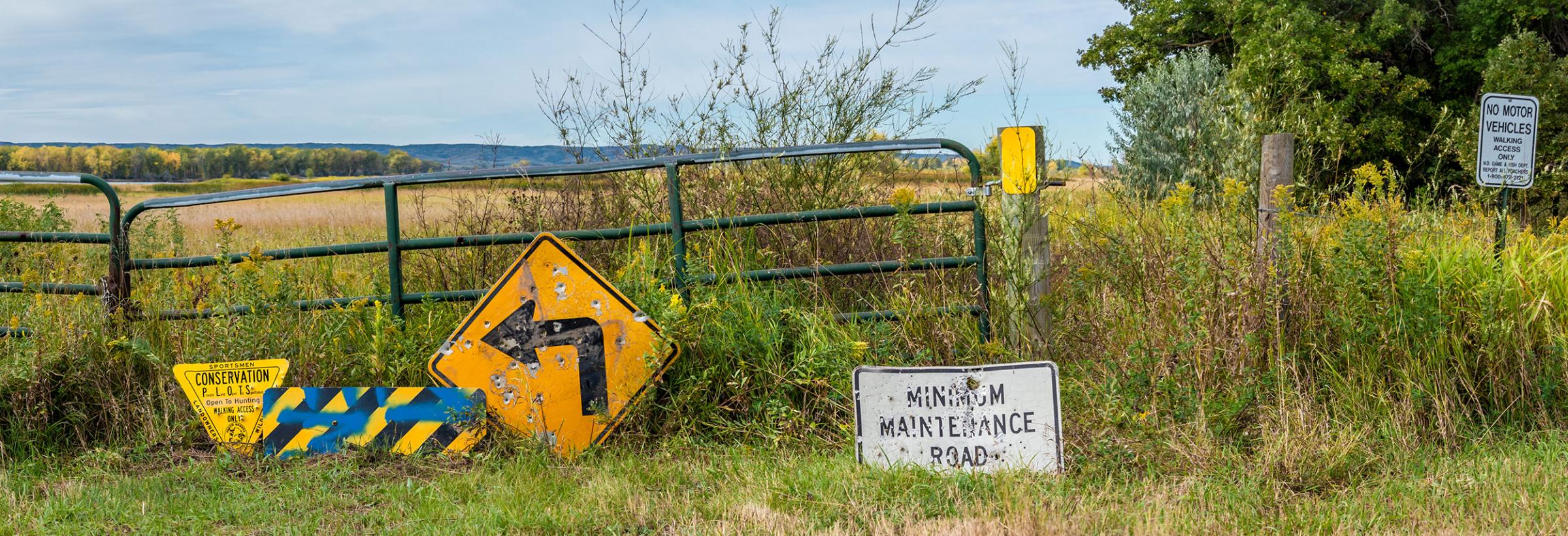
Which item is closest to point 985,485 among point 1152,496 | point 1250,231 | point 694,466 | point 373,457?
point 1152,496

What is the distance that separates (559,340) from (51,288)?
3269 millimetres

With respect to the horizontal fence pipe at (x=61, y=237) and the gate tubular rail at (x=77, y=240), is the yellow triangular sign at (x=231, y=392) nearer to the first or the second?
→ the gate tubular rail at (x=77, y=240)

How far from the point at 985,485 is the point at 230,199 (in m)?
4.57

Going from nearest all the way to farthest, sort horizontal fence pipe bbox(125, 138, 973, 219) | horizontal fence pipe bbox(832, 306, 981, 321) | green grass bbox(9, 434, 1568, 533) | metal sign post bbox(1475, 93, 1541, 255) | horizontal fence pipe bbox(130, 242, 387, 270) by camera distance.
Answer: green grass bbox(9, 434, 1568, 533)
horizontal fence pipe bbox(832, 306, 981, 321)
horizontal fence pipe bbox(125, 138, 973, 219)
horizontal fence pipe bbox(130, 242, 387, 270)
metal sign post bbox(1475, 93, 1541, 255)

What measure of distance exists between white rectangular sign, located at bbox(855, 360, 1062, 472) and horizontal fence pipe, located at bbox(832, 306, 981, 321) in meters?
0.71

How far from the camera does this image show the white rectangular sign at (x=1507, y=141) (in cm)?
752

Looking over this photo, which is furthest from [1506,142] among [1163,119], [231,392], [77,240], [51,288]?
[1163,119]

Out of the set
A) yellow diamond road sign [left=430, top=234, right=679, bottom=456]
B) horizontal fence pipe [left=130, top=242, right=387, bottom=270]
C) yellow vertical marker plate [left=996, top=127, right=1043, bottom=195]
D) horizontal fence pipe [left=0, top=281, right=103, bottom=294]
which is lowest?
yellow diamond road sign [left=430, top=234, right=679, bottom=456]

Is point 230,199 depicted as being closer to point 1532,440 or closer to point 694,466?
point 694,466

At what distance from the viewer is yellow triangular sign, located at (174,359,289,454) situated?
5324 mm

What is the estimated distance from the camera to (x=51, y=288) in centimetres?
602

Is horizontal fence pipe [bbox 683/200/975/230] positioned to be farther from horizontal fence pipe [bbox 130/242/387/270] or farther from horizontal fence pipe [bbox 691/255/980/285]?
horizontal fence pipe [bbox 130/242/387/270]

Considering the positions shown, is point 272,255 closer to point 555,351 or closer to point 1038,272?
point 555,351

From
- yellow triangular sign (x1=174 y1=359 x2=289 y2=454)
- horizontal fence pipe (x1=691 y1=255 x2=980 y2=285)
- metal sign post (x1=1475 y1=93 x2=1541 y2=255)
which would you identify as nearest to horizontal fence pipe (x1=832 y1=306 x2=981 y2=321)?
horizontal fence pipe (x1=691 y1=255 x2=980 y2=285)
